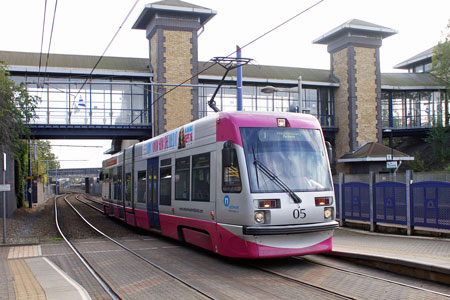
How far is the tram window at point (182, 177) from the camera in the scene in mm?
11977

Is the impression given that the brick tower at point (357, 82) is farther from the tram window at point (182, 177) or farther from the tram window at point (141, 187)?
the tram window at point (182, 177)

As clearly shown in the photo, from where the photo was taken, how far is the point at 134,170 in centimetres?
1780

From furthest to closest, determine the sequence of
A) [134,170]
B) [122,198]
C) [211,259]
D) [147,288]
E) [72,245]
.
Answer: [122,198], [134,170], [72,245], [211,259], [147,288]

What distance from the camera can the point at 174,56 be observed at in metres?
34.0

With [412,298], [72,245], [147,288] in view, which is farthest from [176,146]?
[412,298]

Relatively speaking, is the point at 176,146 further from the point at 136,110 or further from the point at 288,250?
the point at 136,110

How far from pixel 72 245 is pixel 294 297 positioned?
9.08 m

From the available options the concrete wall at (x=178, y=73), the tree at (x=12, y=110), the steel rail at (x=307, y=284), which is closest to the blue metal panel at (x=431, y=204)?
the steel rail at (x=307, y=284)

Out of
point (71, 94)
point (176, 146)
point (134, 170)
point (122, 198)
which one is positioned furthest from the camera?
point (71, 94)

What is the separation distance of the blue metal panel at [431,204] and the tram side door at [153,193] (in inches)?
307

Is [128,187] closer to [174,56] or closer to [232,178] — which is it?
[232,178]

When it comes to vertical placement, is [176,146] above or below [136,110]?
below

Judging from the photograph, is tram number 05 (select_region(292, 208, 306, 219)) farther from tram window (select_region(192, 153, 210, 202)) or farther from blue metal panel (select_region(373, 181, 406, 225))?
blue metal panel (select_region(373, 181, 406, 225))

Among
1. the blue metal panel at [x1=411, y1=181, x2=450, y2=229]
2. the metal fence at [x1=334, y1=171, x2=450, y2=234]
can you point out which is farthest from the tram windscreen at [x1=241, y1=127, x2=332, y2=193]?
the metal fence at [x1=334, y1=171, x2=450, y2=234]
